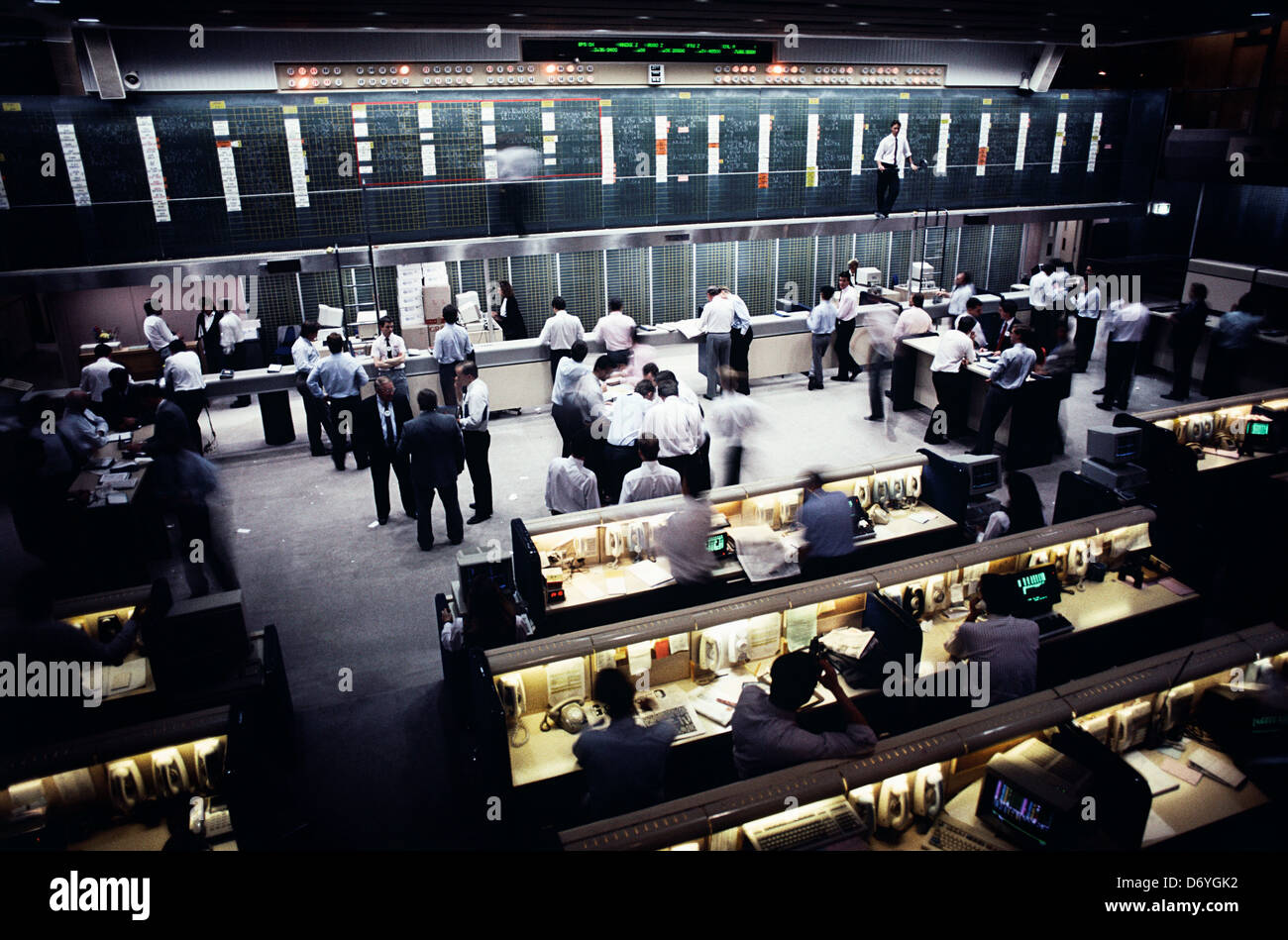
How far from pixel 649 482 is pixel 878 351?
16.0 feet

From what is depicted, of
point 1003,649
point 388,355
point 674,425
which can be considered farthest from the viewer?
point 388,355

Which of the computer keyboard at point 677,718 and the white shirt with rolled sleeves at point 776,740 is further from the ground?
the white shirt with rolled sleeves at point 776,740

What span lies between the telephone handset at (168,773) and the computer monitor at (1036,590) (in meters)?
4.49

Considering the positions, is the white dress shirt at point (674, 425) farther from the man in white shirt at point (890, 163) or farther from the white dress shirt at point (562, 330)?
the man in white shirt at point (890, 163)

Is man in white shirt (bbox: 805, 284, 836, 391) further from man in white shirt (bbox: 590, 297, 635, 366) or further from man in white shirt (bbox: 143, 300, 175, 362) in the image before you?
man in white shirt (bbox: 143, 300, 175, 362)

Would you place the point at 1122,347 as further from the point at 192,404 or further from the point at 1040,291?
the point at 192,404

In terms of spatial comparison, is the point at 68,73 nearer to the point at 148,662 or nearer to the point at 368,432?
the point at 368,432

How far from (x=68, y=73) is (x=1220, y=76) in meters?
17.2

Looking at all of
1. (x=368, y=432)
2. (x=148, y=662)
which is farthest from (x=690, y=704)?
(x=368, y=432)

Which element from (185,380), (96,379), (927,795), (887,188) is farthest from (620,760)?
(887,188)

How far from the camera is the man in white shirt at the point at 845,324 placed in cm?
1116

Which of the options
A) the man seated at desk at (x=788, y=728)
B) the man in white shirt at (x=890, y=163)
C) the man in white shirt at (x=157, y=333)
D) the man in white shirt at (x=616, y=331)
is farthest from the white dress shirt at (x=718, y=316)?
the man seated at desk at (x=788, y=728)

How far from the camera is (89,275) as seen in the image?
9.05 metres

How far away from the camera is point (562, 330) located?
10070mm
